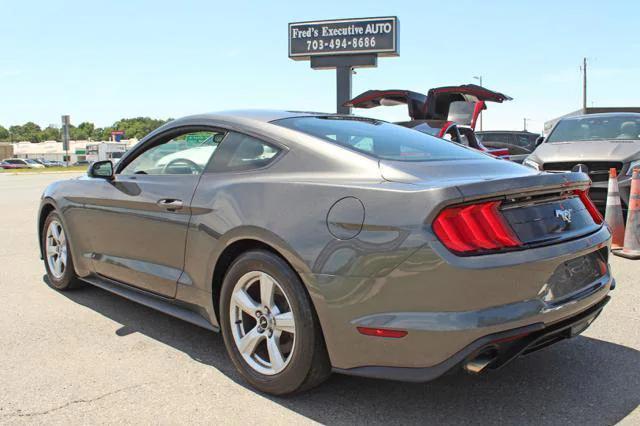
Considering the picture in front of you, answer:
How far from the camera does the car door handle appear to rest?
3473 mm

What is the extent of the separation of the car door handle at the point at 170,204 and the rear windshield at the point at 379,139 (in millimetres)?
748

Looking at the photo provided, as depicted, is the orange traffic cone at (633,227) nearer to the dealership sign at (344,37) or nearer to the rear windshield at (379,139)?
the rear windshield at (379,139)

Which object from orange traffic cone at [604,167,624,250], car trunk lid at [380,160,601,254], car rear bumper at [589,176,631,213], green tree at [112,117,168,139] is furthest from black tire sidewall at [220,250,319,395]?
green tree at [112,117,168,139]

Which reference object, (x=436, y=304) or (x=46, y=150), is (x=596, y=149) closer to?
(x=436, y=304)

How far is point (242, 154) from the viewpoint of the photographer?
336 centimetres

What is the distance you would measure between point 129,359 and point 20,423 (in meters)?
0.83

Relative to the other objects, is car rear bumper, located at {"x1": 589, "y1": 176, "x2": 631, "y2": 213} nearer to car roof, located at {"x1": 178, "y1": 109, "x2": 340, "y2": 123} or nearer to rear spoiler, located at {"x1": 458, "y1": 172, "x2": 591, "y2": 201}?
rear spoiler, located at {"x1": 458, "y1": 172, "x2": 591, "y2": 201}

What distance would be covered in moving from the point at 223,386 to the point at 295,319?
0.68 metres

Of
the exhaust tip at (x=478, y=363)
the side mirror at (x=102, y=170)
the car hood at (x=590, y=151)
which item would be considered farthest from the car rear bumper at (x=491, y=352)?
the car hood at (x=590, y=151)

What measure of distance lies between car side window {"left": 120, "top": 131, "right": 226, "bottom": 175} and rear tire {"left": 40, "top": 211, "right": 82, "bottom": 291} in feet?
3.44

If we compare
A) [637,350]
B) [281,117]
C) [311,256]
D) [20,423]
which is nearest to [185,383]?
[20,423]

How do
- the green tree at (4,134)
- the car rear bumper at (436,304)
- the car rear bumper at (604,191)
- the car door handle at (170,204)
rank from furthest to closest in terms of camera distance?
the green tree at (4,134)
the car rear bumper at (604,191)
the car door handle at (170,204)
the car rear bumper at (436,304)

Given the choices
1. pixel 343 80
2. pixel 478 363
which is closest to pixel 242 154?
pixel 478 363

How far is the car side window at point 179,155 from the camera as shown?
3619 millimetres
